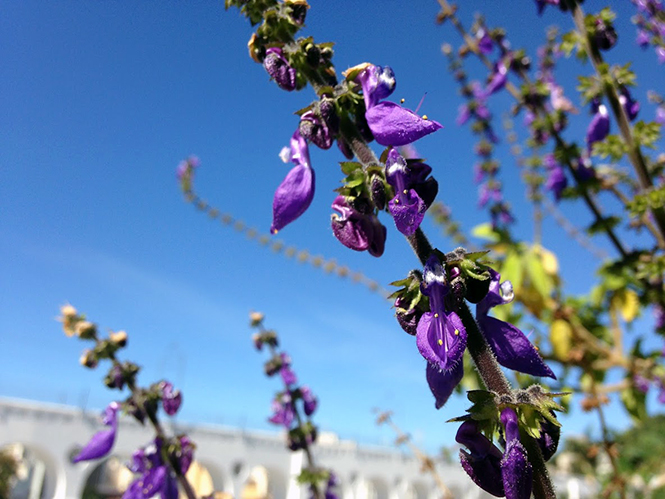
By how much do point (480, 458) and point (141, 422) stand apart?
2.45m

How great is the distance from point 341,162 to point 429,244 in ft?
1.01

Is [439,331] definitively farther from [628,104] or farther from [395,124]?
[628,104]

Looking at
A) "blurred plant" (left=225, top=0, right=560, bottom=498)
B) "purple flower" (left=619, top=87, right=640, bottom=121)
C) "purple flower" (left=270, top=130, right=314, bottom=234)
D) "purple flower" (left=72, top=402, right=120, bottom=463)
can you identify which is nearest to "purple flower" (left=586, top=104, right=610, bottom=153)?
"purple flower" (left=619, top=87, right=640, bottom=121)

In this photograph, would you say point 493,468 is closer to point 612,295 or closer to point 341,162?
point 341,162

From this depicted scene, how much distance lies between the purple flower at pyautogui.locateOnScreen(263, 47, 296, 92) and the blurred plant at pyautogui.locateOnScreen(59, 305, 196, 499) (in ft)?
7.08

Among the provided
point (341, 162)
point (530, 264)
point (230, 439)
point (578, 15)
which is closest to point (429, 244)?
point (341, 162)

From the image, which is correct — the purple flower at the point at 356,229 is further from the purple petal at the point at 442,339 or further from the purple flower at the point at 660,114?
the purple flower at the point at 660,114

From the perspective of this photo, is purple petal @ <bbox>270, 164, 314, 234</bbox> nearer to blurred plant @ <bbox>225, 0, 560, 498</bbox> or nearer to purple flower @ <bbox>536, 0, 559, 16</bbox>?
blurred plant @ <bbox>225, 0, 560, 498</bbox>

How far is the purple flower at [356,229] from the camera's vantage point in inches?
53.0

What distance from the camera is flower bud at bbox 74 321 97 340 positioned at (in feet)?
10.5

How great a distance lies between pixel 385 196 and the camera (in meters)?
1.28

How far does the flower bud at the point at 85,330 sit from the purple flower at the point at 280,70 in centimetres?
240

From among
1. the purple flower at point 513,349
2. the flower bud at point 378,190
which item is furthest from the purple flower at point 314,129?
the purple flower at point 513,349

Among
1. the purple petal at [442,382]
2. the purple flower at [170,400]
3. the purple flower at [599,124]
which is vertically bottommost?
the purple petal at [442,382]
